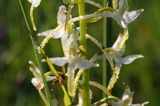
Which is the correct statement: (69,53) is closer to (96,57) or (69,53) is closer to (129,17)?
(96,57)

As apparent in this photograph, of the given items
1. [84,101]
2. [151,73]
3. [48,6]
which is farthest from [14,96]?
[84,101]

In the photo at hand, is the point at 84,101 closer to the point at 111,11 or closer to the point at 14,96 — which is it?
the point at 111,11

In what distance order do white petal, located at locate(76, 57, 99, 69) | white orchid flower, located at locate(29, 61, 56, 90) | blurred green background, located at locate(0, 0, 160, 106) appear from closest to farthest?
1. white petal, located at locate(76, 57, 99, 69)
2. white orchid flower, located at locate(29, 61, 56, 90)
3. blurred green background, located at locate(0, 0, 160, 106)

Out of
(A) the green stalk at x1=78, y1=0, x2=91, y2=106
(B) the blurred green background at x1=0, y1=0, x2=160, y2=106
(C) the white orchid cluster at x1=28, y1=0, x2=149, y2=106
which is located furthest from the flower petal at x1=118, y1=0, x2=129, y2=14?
(B) the blurred green background at x1=0, y1=0, x2=160, y2=106

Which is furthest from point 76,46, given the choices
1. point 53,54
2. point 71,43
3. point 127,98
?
point 53,54

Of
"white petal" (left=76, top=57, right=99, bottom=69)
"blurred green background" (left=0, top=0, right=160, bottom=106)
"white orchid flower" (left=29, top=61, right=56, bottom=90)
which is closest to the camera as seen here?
"white petal" (left=76, top=57, right=99, bottom=69)

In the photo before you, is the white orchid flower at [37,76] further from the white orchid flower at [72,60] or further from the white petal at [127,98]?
the white petal at [127,98]

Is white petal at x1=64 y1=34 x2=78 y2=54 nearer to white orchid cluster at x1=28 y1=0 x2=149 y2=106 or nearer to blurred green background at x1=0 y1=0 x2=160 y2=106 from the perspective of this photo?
white orchid cluster at x1=28 y1=0 x2=149 y2=106

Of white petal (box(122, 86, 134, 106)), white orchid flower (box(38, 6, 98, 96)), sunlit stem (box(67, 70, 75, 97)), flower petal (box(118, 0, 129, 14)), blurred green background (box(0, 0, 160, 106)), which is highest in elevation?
flower petal (box(118, 0, 129, 14))

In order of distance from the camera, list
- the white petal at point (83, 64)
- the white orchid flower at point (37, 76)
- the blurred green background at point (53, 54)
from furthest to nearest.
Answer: the blurred green background at point (53, 54)
the white orchid flower at point (37, 76)
the white petal at point (83, 64)

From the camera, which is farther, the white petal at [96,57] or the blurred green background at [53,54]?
the blurred green background at [53,54]

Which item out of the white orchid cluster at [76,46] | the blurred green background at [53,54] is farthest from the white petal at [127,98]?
the blurred green background at [53,54]
